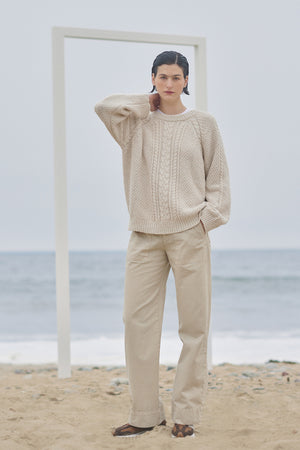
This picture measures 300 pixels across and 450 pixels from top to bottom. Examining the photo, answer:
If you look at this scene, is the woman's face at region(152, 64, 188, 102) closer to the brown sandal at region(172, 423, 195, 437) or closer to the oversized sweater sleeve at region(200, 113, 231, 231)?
the oversized sweater sleeve at region(200, 113, 231, 231)

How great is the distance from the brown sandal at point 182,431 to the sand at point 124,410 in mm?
32

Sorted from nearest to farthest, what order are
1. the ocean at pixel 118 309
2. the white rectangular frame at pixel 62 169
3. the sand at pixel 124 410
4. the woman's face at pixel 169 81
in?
the sand at pixel 124 410, the woman's face at pixel 169 81, the white rectangular frame at pixel 62 169, the ocean at pixel 118 309

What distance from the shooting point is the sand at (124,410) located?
2.24 meters

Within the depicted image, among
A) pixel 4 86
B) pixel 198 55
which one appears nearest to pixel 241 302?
pixel 4 86

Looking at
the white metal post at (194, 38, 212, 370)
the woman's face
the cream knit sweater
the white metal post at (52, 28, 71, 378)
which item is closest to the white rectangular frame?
the white metal post at (52, 28, 71, 378)

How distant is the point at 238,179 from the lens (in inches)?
503

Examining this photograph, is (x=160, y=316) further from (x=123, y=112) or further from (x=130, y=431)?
(x=123, y=112)

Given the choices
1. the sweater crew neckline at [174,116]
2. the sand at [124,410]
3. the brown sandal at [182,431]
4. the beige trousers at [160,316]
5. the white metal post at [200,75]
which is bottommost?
the sand at [124,410]

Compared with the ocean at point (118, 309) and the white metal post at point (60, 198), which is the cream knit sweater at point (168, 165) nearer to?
the white metal post at point (60, 198)

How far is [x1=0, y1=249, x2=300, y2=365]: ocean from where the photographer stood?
615cm

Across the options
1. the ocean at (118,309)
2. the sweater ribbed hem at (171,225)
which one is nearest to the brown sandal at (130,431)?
the sweater ribbed hem at (171,225)

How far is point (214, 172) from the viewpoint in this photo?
2395mm

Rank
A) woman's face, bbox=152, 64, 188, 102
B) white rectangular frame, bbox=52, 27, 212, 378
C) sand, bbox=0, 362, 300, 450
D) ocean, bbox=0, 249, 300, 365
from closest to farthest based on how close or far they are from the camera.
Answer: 1. sand, bbox=0, 362, 300, 450
2. woman's face, bbox=152, 64, 188, 102
3. white rectangular frame, bbox=52, 27, 212, 378
4. ocean, bbox=0, 249, 300, 365

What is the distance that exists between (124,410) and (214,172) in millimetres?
1374
